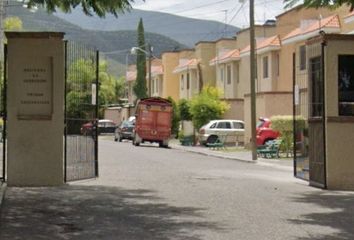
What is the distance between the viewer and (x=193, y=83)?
72562 mm

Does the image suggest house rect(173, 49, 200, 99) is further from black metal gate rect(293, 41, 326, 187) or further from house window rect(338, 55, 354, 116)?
house window rect(338, 55, 354, 116)

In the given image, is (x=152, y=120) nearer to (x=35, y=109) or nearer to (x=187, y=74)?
(x=35, y=109)

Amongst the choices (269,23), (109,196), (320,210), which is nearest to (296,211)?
(320,210)

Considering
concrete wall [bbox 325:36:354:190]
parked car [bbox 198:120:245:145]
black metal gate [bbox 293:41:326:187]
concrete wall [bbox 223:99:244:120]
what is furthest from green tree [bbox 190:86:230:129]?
concrete wall [bbox 325:36:354:190]

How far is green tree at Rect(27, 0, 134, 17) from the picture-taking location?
1443 centimetres

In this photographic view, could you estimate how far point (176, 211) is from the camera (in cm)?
1236

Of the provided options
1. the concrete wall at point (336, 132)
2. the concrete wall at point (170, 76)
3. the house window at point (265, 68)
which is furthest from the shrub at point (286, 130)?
the concrete wall at point (170, 76)

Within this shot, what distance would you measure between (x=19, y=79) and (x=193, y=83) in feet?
188

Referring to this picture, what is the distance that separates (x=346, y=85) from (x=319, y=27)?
23912 millimetres

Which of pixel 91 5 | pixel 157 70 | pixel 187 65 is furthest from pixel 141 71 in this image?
pixel 91 5

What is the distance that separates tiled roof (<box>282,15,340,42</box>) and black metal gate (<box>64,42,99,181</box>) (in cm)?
2424

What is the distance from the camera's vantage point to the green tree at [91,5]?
14.4 m

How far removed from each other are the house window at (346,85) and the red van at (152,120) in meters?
27.3

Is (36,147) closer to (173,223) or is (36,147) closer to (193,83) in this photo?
(173,223)
